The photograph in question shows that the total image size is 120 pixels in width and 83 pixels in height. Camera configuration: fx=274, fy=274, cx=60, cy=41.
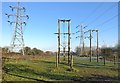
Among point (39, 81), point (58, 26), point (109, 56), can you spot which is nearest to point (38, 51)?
point (109, 56)

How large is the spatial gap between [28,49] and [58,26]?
133 ft

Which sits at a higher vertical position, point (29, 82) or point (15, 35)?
point (15, 35)

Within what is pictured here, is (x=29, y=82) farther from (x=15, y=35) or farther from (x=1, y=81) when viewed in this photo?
(x=15, y=35)

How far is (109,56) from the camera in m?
56.4

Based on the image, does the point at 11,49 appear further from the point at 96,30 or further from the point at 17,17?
the point at 96,30

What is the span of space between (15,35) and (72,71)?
76.3ft

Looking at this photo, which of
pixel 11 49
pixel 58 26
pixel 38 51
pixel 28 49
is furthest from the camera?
pixel 38 51

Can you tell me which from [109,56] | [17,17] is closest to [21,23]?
[17,17]

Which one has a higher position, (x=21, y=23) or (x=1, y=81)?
(x=21, y=23)

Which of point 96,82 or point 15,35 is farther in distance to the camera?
point 15,35

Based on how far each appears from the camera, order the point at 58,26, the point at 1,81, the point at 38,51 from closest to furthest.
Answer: the point at 1,81, the point at 58,26, the point at 38,51

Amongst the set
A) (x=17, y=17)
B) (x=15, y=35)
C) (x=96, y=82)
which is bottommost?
(x=96, y=82)

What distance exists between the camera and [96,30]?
145 feet

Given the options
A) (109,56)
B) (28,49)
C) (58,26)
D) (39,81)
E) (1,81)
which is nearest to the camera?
(1,81)
